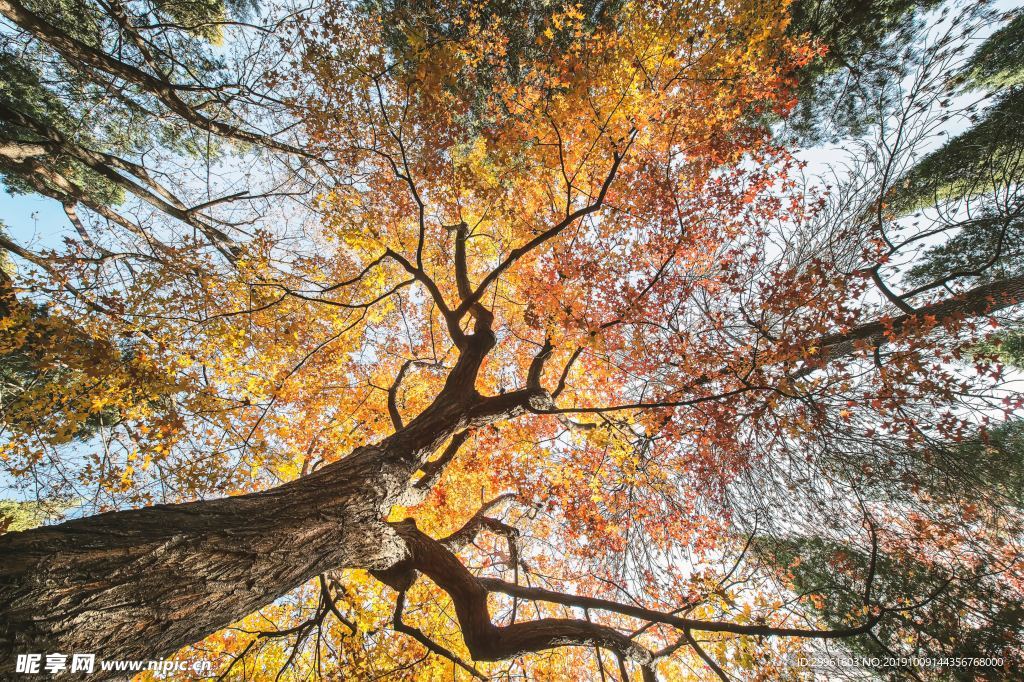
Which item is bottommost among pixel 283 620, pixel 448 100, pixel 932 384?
pixel 283 620

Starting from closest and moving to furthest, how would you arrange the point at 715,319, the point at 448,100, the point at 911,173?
the point at 911,173 → the point at 715,319 → the point at 448,100

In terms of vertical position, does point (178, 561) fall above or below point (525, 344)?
below

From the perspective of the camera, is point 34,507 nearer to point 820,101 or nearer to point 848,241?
point 848,241

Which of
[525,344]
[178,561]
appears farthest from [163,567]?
[525,344]

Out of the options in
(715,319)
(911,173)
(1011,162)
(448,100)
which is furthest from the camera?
(448,100)

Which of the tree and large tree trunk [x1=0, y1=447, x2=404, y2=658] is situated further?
the tree

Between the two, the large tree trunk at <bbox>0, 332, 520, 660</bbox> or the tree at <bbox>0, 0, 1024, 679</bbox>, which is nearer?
the large tree trunk at <bbox>0, 332, 520, 660</bbox>

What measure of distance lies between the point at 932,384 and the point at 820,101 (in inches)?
234

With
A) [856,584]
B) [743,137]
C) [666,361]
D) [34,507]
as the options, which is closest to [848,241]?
[743,137]

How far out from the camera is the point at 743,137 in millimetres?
8094

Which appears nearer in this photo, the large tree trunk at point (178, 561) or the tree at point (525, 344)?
the large tree trunk at point (178, 561)

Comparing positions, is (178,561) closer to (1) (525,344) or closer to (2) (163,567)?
(2) (163,567)

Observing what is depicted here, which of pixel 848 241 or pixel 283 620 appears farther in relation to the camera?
pixel 283 620

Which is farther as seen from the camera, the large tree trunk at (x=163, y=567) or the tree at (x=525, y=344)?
the tree at (x=525, y=344)
